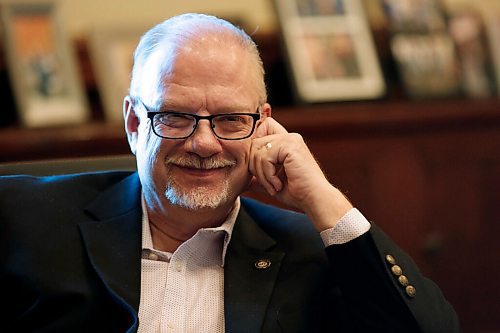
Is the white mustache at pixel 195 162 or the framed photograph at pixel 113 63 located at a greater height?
the framed photograph at pixel 113 63

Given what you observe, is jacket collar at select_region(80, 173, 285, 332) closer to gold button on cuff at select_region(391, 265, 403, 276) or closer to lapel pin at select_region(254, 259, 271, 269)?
lapel pin at select_region(254, 259, 271, 269)

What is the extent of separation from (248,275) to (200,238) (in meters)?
0.14

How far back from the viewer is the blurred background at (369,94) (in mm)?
3689

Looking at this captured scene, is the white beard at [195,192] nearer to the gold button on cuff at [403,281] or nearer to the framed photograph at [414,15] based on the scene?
the gold button on cuff at [403,281]

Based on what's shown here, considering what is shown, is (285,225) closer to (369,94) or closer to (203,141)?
(203,141)

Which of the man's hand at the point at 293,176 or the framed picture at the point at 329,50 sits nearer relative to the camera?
the man's hand at the point at 293,176

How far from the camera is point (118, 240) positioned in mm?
2104

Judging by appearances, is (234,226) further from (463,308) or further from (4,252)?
(463,308)

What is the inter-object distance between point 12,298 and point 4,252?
104mm

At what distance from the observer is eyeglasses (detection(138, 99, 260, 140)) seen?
204 centimetres

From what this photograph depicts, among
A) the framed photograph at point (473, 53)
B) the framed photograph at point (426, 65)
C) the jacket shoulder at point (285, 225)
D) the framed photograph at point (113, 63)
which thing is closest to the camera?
the jacket shoulder at point (285, 225)

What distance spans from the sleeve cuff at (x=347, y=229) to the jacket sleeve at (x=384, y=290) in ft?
0.04

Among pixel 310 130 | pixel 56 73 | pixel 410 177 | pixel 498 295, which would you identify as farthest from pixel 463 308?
pixel 56 73

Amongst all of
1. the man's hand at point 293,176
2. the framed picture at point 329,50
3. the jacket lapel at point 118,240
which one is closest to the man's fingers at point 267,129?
the man's hand at point 293,176
